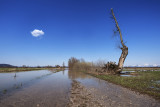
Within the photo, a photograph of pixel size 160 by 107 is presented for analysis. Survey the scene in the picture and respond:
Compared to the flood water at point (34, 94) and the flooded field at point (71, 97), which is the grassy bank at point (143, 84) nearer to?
the flooded field at point (71, 97)

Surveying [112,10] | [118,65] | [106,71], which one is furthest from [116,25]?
[106,71]

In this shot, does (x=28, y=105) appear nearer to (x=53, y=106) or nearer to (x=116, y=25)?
(x=53, y=106)

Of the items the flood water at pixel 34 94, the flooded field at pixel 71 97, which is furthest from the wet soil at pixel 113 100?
the flood water at pixel 34 94

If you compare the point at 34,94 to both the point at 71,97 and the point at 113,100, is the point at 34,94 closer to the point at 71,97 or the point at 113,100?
the point at 71,97

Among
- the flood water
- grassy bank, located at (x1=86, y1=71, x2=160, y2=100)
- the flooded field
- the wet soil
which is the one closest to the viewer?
the wet soil

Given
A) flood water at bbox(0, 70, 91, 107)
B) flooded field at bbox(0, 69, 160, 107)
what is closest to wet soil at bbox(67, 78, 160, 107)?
flooded field at bbox(0, 69, 160, 107)

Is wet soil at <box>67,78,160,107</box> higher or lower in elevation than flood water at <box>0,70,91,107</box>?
higher

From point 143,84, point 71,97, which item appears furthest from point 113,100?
point 143,84

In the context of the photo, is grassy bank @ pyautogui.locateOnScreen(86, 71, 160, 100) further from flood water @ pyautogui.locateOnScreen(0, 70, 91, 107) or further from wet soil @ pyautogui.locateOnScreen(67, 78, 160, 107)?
flood water @ pyautogui.locateOnScreen(0, 70, 91, 107)

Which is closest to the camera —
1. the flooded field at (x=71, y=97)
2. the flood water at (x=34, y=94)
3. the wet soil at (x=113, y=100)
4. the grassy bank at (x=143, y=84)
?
the wet soil at (x=113, y=100)

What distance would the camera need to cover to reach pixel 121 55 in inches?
751

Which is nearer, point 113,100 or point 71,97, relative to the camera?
point 113,100

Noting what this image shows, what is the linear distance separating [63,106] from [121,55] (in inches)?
666

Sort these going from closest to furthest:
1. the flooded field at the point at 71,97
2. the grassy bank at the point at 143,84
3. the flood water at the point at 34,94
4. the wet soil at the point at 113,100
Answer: the wet soil at the point at 113,100
the flooded field at the point at 71,97
the flood water at the point at 34,94
the grassy bank at the point at 143,84
